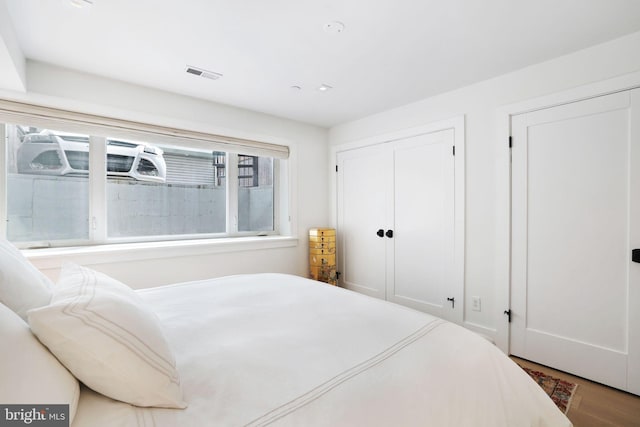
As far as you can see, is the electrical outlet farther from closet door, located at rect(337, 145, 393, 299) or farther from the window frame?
the window frame

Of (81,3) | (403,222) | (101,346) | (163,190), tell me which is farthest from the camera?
(403,222)

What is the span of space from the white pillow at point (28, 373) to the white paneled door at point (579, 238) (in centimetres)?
283

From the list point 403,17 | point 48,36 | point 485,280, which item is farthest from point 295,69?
point 485,280

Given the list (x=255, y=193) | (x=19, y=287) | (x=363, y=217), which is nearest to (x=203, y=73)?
(x=255, y=193)

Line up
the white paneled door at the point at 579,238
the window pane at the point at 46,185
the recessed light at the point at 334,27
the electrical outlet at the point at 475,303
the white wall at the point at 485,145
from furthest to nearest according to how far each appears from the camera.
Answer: the electrical outlet at the point at 475,303 < the window pane at the point at 46,185 < the white wall at the point at 485,145 < the white paneled door at the point at 579,238 < the recessed light at the point at 334,27

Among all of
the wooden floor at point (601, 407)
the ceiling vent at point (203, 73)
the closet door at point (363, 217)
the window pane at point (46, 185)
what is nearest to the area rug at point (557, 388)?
the wooden floor at point (601, 407)

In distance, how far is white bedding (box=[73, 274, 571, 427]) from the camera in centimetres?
78

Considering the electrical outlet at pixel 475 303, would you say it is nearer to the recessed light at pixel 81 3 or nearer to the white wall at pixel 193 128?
the white wall at pixel 193 128

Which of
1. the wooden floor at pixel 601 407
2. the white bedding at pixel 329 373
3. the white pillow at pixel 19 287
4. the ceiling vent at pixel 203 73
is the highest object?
the ceiling vent at pixel 203 73

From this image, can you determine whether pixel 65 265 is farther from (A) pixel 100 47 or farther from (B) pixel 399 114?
(B) pixel 399 114

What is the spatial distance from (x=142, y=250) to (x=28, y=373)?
2.30m

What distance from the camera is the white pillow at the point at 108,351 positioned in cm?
74

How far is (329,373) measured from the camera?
37.3 inches

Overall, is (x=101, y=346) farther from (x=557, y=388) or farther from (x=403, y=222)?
(x=403, y=222)
